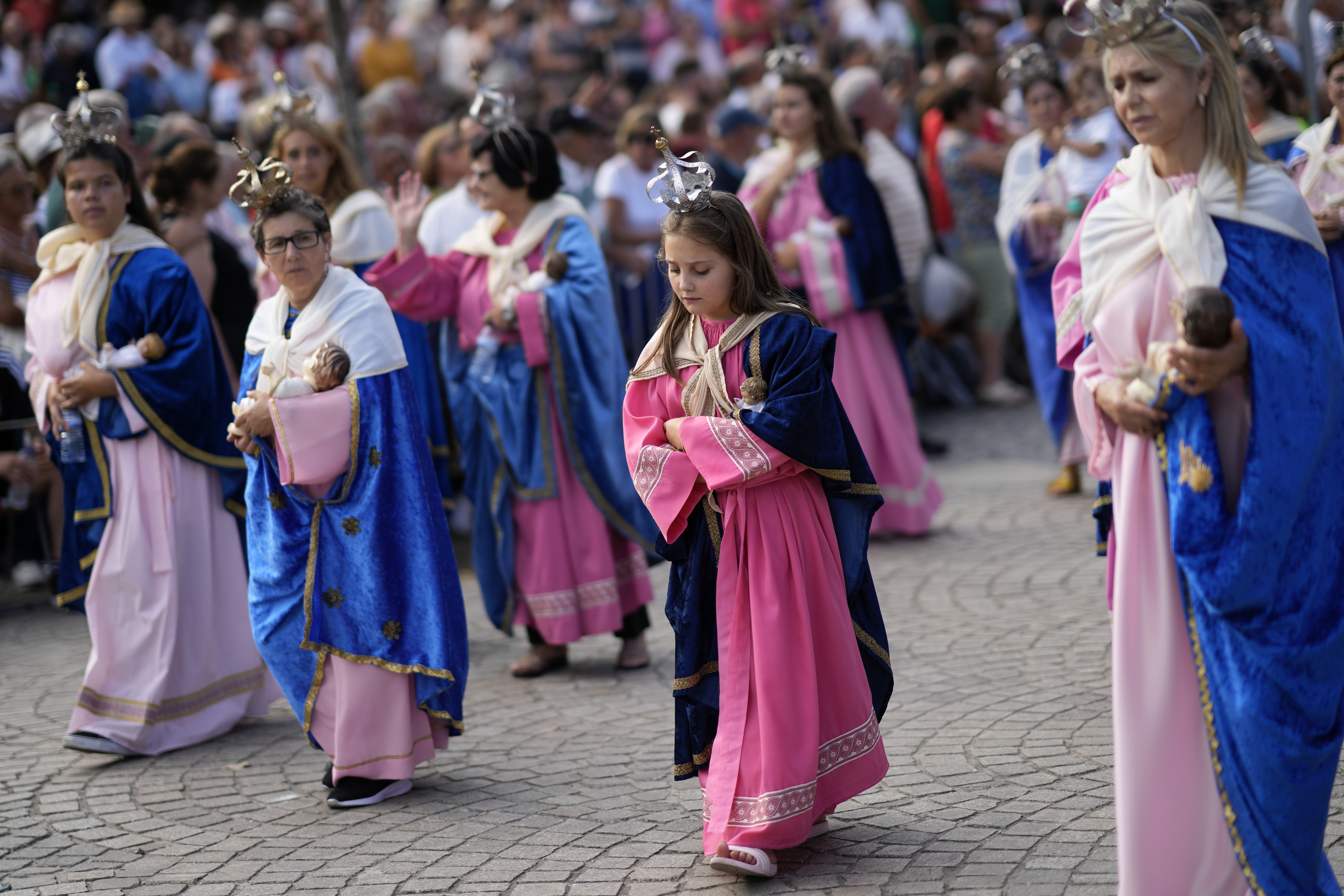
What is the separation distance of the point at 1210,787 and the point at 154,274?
4127 millimetres

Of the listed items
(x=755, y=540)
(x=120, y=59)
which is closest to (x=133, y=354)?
(x=755, y=540)

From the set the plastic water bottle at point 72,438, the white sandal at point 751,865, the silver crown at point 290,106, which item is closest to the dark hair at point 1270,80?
the silver crown at point 290,106

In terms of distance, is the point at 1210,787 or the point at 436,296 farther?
the point at 436,296

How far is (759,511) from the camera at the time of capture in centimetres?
380

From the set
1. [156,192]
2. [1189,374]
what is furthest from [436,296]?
[1189,374]

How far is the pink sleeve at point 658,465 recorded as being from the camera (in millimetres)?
3811

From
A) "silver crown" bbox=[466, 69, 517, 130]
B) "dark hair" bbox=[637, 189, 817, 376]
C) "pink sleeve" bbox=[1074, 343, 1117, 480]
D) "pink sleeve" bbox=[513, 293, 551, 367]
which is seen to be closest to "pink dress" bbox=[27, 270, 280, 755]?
"pink sleeve" bbox=[513, 293, 551, 367]

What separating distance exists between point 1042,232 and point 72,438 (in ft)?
17.0

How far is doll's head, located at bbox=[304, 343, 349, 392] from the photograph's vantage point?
14.8 feet

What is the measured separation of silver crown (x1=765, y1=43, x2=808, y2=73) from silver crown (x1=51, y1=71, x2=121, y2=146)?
3410 millimetres

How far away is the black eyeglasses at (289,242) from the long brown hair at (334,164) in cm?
171

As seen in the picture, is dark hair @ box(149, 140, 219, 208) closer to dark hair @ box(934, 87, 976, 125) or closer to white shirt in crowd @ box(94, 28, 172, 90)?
dark hair @ box(934, 87, 976, 125)

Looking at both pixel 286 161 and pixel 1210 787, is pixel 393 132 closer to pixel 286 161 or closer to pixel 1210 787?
pixel 286 161

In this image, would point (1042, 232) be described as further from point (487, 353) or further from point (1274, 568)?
point (1274, 568)
